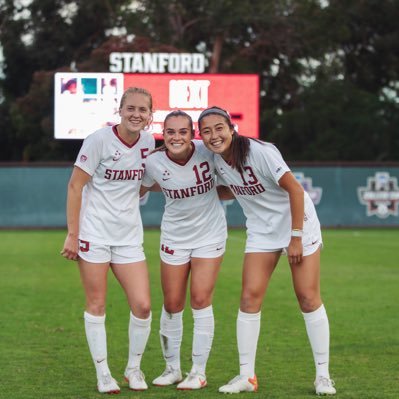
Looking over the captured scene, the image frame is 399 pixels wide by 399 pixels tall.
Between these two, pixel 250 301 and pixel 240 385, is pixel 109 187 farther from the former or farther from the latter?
pixel 240 385

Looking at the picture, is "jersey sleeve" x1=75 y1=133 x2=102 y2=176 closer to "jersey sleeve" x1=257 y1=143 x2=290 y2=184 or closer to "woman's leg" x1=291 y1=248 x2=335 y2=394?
"jersey sleeve" x1=257 y1=143 x2=290 y2=184

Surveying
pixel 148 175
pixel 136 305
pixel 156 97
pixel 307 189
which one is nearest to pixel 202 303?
pixel 136 305

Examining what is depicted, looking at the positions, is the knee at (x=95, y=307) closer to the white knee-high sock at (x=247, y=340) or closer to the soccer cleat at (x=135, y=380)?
the soccer cleat at (x=135, y=380)

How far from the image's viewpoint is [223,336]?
10023 mm

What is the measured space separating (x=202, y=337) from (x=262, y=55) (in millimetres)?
42073

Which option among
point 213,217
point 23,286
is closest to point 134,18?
point 23,286

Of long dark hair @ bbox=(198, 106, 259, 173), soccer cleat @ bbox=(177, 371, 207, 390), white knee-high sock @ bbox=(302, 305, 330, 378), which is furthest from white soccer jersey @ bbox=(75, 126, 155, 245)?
white knee-high sock @ bbox=(302, 305, 330, 378)

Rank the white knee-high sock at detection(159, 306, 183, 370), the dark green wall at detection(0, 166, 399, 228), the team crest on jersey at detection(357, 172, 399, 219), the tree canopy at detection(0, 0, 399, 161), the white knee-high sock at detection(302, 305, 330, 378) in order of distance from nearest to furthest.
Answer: the white knee-high sock at detection(302, 305, 330, 378), the white knee-high sock at detection(159, 306, 183, 370), the dark green wall at detection(0, 166, 399, 228), the team crest on jersey at detection(357, 172, 399, 219), the tree canopy at detection(0, 0, 399, 161)

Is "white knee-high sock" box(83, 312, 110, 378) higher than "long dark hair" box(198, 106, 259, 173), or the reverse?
"long dark hair" box(198, 106, 259, 173)

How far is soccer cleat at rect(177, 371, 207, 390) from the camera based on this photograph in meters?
7.25

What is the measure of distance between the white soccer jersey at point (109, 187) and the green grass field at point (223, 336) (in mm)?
1093

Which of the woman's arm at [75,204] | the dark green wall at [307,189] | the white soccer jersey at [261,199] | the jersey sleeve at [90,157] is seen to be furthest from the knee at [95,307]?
the dark green wall at [307,189]

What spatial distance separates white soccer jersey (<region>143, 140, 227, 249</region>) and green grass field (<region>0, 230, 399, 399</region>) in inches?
41.9

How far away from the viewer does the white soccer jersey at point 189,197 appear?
23.8 ft
